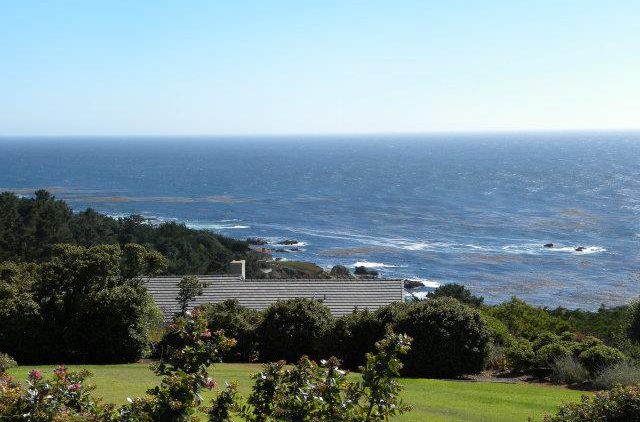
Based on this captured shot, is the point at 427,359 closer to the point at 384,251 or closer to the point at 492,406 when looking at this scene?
the point at 492,406

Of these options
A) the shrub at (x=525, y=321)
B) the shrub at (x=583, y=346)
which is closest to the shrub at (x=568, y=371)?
the shrub at (x=583, y=346)

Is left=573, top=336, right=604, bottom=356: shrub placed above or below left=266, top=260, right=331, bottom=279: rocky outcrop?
above

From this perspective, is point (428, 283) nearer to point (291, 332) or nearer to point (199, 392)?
point (291, 332)

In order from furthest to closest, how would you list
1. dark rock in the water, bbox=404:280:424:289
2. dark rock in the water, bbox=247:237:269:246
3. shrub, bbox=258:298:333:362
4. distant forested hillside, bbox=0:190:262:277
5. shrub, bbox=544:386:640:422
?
dark rock in the water, bbox=247:237:269:246 → dark rock in the water, bbox=404:280:424:289 → distant forested hillside, bbox=0:190:262:277 → shrub, bbox=258:298:333:362 → shrub, bbox=544:386:640:422

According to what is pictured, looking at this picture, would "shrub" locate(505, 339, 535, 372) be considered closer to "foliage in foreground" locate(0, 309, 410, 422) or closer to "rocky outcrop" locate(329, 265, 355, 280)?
"foliage in foreground" locate(0, 309, 410, 422)

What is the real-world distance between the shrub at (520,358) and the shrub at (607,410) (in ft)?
27.2

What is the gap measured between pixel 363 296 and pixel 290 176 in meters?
115

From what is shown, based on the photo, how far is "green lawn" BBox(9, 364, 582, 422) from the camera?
1131 centimetres

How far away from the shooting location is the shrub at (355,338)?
54.3 ft

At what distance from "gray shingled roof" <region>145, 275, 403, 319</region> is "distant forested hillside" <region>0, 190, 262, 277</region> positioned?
1944 cm

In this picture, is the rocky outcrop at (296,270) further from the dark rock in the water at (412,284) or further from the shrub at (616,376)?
the shrub at (616,376)

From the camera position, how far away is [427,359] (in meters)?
15.7

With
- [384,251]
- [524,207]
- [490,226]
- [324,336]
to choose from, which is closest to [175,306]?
[324,336]

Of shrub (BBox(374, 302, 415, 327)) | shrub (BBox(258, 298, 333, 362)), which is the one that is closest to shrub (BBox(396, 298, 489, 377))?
shrub (BBox(374, 302, 415, 327))
